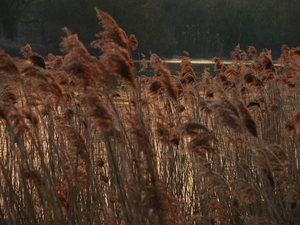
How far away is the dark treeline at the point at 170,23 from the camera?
2819 centimetres

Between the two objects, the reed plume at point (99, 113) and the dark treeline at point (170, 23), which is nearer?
the reed plume at point (99, 113)

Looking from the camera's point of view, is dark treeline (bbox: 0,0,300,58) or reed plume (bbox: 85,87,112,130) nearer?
reed plume (bbox: 85,87,112,130)

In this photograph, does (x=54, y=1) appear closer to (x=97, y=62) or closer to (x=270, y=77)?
(x=270, y=77)

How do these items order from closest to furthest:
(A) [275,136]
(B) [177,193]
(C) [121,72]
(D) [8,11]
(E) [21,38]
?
(C) [121,72], (B) [177,193], (A) [275,136], (D) [8,11], (E) [21,38]

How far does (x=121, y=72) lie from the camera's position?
2297 mm

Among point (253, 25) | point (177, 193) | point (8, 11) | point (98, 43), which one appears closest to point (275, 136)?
point (177, 193)

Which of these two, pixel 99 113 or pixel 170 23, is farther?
pixel 170 23

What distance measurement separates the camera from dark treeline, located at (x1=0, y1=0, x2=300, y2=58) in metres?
28.2

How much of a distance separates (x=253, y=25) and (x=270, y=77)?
26450mm

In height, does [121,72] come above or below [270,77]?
above

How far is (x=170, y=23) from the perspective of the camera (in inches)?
1230

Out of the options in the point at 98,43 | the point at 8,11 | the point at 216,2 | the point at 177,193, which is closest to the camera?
the point at 98,43

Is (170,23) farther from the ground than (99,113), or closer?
closer

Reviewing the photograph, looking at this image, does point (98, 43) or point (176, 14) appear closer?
point (98, 43)
